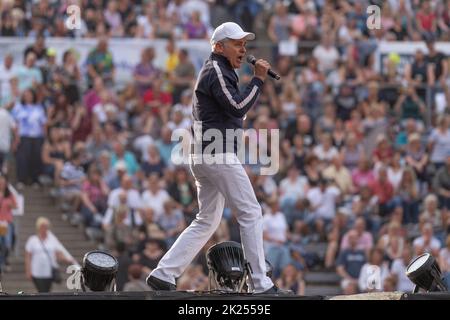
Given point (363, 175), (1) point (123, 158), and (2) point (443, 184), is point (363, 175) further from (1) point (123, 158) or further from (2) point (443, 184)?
(1) point (123, 158)

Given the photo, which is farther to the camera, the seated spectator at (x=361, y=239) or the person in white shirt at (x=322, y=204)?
the person in white shirt at (x=322, y=204)

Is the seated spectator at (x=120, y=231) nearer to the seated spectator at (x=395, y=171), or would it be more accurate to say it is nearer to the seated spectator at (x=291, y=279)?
the seated spectator at (x=291, y=279)

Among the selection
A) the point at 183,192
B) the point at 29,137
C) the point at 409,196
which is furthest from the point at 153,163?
the point at 409,196

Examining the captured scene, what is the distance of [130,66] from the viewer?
2477 centimetres

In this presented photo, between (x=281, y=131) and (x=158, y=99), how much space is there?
6.09ft

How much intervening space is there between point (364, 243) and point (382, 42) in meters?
5.53

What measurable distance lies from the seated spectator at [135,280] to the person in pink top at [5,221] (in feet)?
6.10

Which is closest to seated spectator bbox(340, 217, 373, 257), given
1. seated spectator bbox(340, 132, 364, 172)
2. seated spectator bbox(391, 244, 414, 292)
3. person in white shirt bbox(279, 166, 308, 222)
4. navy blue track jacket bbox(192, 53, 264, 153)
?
seated spectator bbox(391, 244, 414, 292)

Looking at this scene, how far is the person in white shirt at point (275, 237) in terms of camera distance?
69.2ft

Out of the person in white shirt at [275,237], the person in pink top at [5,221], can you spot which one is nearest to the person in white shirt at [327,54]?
the person in white shirt at [275,237]

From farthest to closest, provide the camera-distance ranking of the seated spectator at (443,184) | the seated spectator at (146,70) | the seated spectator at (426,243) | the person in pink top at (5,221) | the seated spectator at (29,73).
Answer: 1. the seated spectator at (146,70)
2. the seated spectator at (29,73)
3. the seated spectator at (443,184)
4. the seated spectator at (426,243)
5. the person in pink top at (5,221)

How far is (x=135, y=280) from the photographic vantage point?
1956 cm

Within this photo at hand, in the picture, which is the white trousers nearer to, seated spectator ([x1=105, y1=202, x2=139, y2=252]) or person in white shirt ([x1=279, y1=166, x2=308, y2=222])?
seated spectator ([x1=105, y1=202, x2=139, y2=252])

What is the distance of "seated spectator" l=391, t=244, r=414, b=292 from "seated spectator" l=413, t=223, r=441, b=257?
0.12 meters
